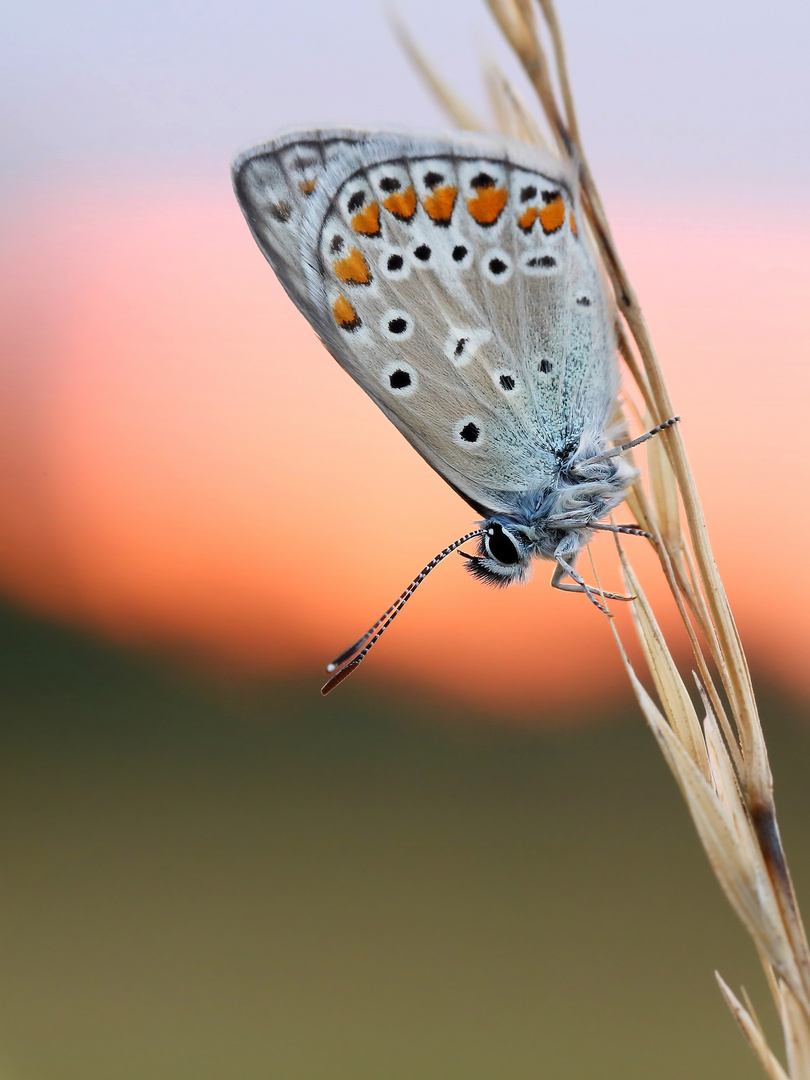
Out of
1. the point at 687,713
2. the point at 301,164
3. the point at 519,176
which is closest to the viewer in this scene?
the point at 687,713

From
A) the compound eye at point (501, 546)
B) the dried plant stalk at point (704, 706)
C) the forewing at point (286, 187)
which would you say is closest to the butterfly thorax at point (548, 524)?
the compound eye at point (501, 546)

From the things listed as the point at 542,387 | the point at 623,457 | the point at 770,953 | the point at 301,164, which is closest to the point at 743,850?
the point at 770,953

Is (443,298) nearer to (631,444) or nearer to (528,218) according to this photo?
(528,218)

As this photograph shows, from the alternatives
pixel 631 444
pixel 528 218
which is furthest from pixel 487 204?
pixel 631 444

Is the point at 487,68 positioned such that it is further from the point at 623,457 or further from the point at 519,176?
the point at 623,457

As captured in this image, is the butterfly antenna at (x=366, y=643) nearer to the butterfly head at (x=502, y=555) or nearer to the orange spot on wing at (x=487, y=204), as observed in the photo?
the butterfly head at (x=502, y=555)

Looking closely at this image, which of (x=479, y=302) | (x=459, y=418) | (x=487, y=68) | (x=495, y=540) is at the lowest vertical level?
(x=495, y=540)
